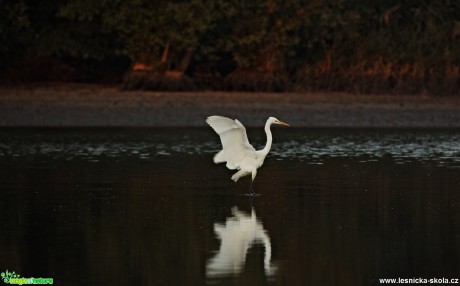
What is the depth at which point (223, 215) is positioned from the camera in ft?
42.3

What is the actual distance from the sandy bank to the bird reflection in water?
1333cm

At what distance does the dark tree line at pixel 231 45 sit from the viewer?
3170cm

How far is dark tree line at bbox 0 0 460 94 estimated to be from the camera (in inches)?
1248

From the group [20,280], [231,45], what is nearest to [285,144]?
[231,45]

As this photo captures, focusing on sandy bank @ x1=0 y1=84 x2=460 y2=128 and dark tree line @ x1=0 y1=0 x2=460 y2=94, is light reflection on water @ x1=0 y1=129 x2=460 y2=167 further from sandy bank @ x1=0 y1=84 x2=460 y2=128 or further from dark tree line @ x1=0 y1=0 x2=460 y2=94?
dark tree line @ x1=0 y1=0 x2=460 y2=94

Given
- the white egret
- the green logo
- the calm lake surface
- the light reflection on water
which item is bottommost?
the light reflection on water

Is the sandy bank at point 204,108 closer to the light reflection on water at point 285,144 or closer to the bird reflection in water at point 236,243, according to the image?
the light reflection on water at point 285,144

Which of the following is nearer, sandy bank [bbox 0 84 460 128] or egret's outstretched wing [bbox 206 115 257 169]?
egret's outstretched wing [bbox 206 115 257 169]

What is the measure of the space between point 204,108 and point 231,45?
4.72 m

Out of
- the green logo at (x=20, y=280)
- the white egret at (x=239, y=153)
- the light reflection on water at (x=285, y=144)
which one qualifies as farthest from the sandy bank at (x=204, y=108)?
the green logo at (x=20, y=280)

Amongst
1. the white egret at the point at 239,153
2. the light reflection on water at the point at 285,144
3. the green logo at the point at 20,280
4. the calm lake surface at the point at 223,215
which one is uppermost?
the white egret at the point at 239,153

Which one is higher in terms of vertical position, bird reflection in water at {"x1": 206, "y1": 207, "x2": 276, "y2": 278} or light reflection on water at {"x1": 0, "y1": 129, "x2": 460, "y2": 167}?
bird reflection in water at {"x1": 206, "y1": 207, "x2": 276, "y2": 278}

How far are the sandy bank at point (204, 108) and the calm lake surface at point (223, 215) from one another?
15.8ft

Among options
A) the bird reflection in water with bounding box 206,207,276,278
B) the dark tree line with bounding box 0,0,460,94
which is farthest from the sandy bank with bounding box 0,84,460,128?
the bird reflection in water with bounding box 206,207,276,278
